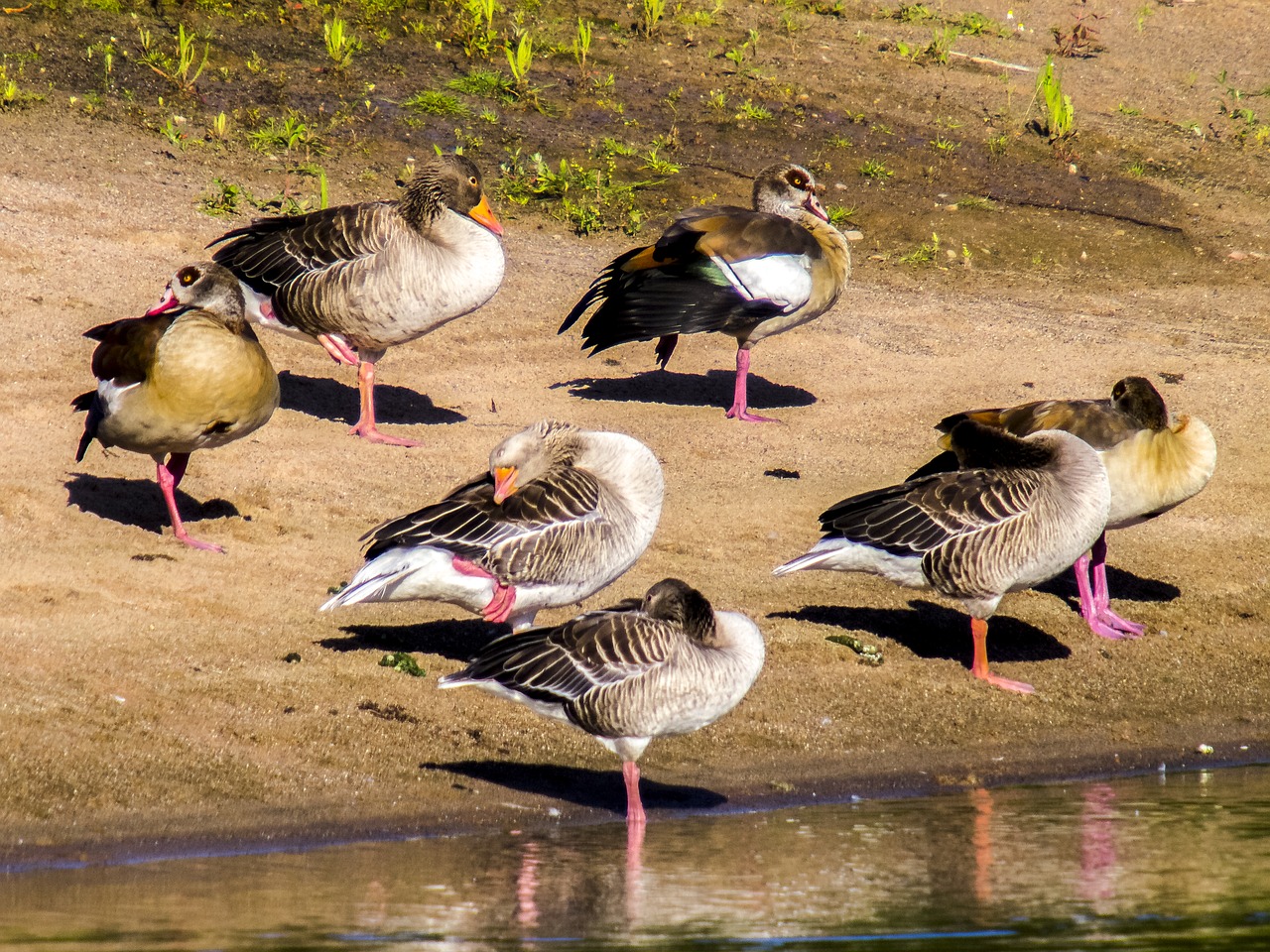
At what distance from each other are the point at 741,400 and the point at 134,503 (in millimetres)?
5004

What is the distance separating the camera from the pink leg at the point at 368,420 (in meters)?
12.2

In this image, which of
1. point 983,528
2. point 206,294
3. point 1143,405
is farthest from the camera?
point 206,294

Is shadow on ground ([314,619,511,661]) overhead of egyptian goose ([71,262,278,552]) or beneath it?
beneath

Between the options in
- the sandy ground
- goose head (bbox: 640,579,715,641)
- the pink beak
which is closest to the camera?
goose head (bbox: 640,579,715,641)

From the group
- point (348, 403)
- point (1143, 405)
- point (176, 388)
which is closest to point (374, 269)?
point (348, 403)

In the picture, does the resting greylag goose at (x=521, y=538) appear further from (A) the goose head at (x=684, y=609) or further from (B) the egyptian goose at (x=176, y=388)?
(B) the egyptian goose at (x=176, y=388)

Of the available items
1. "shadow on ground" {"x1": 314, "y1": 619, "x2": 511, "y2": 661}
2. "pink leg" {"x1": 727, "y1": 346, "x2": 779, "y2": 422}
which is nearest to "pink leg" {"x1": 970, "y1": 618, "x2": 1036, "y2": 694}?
"shadow on ground" {"x1": 314, "y1": 619, "x2": 511, "y2": 661}

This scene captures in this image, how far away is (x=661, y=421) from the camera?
13.3m

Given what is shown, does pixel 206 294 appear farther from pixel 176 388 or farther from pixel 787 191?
pixel 787 191

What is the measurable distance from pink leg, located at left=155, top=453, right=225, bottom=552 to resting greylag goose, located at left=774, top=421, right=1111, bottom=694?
3.54 meters

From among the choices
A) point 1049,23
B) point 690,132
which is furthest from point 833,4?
point 690,132

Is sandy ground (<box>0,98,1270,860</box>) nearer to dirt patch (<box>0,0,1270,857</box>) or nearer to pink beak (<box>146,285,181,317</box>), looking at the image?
dirt patch (<box>0,0,1270,857</box>)

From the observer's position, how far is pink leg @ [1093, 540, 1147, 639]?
9750 mm

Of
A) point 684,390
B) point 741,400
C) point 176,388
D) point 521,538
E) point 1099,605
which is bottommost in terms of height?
point 1099,605
